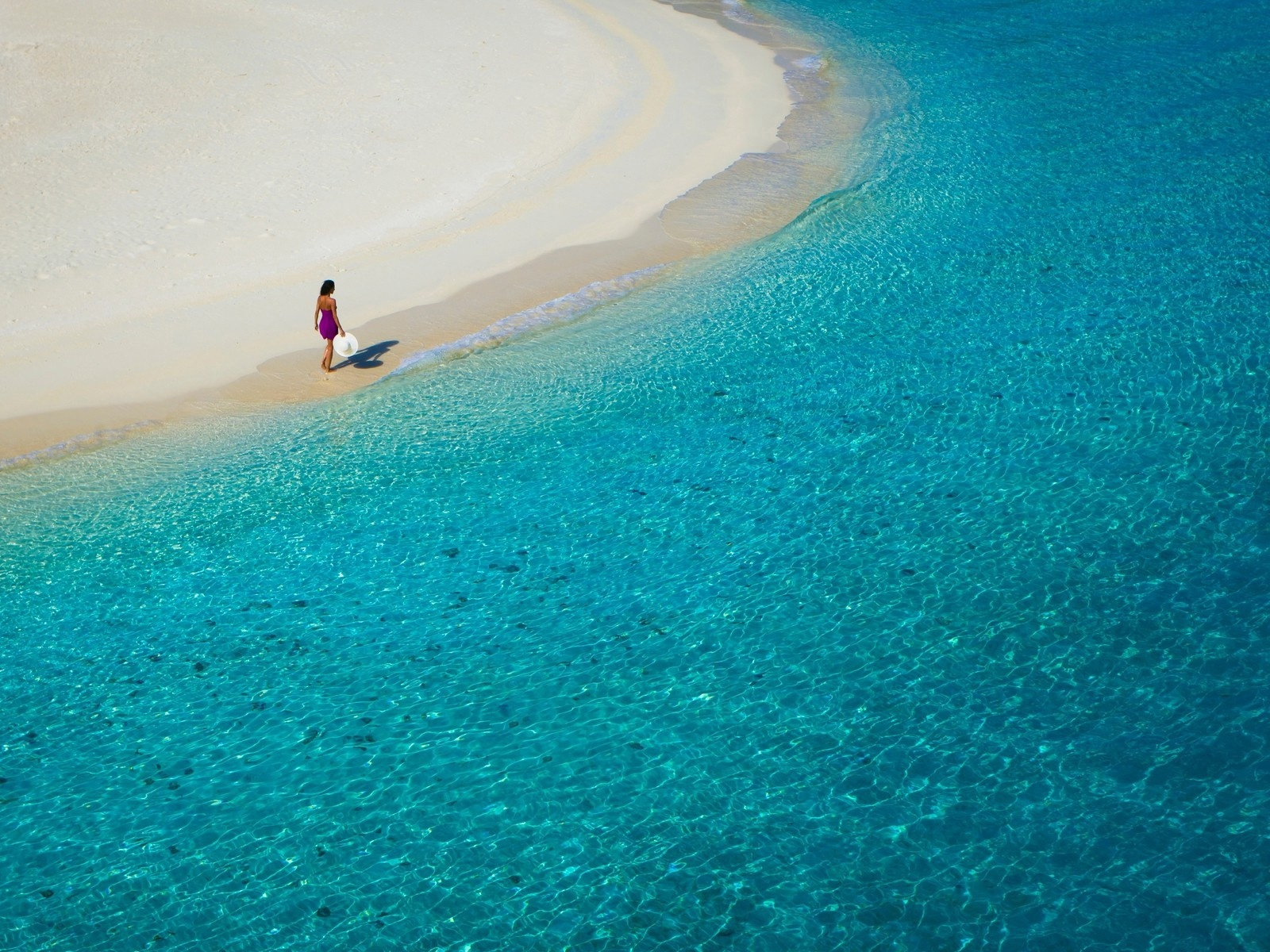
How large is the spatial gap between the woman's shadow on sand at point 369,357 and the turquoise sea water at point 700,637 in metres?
0.52

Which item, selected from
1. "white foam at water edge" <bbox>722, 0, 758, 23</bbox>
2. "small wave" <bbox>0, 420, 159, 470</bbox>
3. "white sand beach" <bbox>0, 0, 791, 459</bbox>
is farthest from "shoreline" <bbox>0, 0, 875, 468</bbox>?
"white foam at water edge" <bbox>722, 0, 758, 23</bbox>

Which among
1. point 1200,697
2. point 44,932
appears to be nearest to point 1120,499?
point 1200,697

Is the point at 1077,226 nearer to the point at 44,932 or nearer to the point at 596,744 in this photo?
the point at 596,744

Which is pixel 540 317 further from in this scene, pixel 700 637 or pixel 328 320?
pixel 700 637

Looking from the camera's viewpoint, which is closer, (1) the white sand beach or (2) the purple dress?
(2) the purple dress

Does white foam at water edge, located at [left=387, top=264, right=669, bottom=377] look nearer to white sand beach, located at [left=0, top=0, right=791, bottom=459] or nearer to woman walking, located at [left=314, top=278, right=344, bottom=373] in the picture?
woman walking, located at [left=314, top=278, right=344, bottom=373]

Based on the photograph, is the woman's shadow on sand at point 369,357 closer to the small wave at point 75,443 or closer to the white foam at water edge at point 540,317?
the white foam at water edge at point 540,317

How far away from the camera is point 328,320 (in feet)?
40.1

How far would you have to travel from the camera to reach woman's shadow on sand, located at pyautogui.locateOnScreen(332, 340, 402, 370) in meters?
12.7

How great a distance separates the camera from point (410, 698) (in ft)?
26.9

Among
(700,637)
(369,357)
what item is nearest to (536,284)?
(369,357)

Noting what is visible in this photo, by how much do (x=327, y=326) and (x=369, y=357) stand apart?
728 millimetres

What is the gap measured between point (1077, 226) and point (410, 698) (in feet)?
37.0

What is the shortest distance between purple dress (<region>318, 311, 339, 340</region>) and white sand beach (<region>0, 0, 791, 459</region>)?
2.86ft
